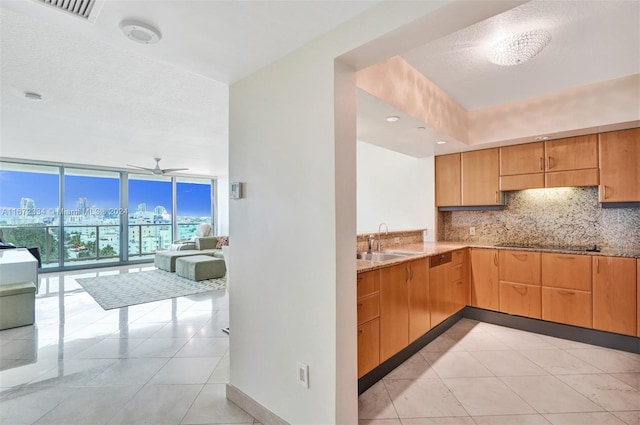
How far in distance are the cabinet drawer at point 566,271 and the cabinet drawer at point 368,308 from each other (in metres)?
2.24

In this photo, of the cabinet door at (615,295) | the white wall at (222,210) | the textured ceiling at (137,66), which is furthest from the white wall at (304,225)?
the white wall at (222,210)

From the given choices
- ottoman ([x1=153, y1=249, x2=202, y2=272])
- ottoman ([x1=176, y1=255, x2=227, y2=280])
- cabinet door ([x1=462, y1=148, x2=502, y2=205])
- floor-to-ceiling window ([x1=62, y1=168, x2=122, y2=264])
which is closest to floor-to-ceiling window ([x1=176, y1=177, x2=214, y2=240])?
floor-to-ceiling window ([x1=62, y1=168, x2=122, y2=264])

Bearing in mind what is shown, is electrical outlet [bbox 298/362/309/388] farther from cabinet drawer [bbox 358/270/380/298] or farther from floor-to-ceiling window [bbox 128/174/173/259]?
floor-to-ceiling window [bbox 128/174/173/259]

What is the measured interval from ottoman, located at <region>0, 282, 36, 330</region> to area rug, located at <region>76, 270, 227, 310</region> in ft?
2.68

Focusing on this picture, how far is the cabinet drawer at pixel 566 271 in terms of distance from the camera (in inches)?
121

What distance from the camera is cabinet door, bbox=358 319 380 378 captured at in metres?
2.15

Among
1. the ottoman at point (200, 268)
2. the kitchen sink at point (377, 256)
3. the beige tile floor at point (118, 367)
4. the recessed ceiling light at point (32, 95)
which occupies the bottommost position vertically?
the beige tile floor at point (118, 367)

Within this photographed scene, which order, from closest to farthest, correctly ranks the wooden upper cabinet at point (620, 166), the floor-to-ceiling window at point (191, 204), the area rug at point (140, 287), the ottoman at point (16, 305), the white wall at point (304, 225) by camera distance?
the white wall at point (304, 225)
the wooden upper cabinet at point (620, 166)
the ottoman at point (16, 305)
the area rug at point (140, 287)
the floor-to-ceiling window at point (191, 204)

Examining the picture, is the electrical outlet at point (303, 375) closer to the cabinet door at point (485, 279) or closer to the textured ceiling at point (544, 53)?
the textured ceiling at point (544, 53)

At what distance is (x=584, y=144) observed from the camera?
3289 mm

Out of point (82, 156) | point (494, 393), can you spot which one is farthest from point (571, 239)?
point (82, 156)

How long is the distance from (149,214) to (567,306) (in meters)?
9.27

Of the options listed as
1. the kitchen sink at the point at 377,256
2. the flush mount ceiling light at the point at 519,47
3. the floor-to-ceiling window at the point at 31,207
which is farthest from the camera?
the floor-to-ceiling window at the point at 31,207

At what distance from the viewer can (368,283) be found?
86.5 inches
